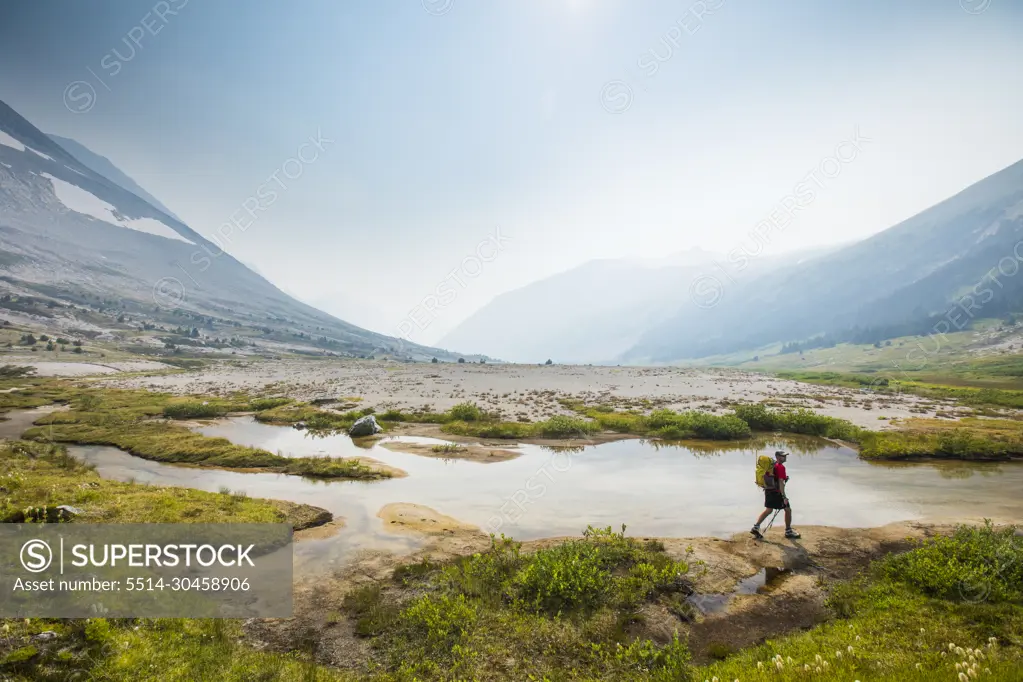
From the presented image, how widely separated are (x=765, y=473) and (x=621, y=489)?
323 inches

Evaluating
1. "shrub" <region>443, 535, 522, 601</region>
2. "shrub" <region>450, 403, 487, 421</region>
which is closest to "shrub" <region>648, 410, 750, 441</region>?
"shrub" <region>450, 403, 487, 421</region>

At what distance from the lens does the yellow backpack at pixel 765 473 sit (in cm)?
1578

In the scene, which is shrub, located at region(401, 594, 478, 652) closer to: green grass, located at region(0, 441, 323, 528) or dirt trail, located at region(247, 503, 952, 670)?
dirt trail, located at region(247, 503, 952, 670)

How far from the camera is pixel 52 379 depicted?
72.6 metres

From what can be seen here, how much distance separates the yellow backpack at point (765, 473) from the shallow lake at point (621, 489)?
2.36 metres

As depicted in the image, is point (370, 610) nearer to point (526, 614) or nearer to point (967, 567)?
point (526, 614)

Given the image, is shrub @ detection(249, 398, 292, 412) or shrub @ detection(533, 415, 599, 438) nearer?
shrub @ detection(533, 415, 599, 438)

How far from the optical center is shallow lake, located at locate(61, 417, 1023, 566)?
17688mm

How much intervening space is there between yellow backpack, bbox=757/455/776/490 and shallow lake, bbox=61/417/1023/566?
2360 millimetres

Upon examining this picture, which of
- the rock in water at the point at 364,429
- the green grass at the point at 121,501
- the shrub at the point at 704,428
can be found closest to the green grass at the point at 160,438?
the green grass at the point at 121,501

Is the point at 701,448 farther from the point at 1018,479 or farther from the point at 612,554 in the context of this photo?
the point at 612,554

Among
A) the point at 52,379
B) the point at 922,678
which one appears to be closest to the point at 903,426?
the point at 922,678

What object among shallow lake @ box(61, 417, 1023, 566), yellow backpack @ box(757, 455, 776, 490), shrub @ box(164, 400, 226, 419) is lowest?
shallow lake @ box(61, 417, 1023, 566)

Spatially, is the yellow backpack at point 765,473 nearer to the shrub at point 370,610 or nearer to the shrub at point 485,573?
the shrub at point 485,573
